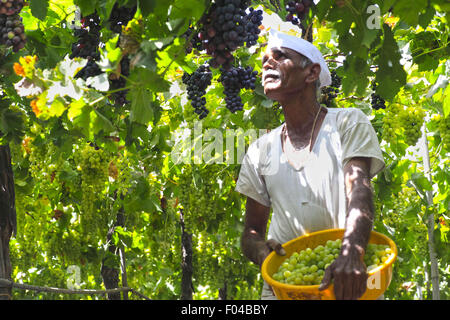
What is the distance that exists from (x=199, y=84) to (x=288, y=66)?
1562 millimetres

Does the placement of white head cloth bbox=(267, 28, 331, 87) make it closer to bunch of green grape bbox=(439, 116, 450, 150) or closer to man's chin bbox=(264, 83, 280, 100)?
man's chin bbox=(264, 83, 280, 100)

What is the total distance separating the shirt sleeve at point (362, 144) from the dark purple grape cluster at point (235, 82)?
137 centimetres

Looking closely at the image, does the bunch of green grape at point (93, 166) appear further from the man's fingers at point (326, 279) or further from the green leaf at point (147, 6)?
the man's fingers at point (326, 279)

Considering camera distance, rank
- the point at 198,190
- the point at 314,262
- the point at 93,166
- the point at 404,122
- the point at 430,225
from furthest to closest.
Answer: the point at 430,225 < the point at 198,190 < the point at 404,122 < the point at 93,166 < the point at 314,262

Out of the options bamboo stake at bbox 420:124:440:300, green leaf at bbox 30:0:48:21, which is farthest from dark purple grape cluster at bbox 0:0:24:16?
bamboo stake at bbox 420:124:440:300

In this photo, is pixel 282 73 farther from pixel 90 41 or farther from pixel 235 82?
pixel 235 82

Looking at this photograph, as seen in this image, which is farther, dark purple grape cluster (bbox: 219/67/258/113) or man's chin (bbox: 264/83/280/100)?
dark purple grape cluster (bbox: 219/67/258/113)

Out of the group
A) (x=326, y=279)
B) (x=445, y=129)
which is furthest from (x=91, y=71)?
(x=445, y=129)

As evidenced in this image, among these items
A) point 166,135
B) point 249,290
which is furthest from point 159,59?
point 249,290

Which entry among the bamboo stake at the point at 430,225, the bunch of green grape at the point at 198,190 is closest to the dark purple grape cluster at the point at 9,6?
the bunch of green grape at the point at 198,190

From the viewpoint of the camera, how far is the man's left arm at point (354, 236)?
1.99 m

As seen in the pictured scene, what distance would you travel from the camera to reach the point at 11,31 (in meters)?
2.96

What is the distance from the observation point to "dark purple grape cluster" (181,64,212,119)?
4152 millimetres

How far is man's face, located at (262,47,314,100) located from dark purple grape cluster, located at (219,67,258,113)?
3.49ft
